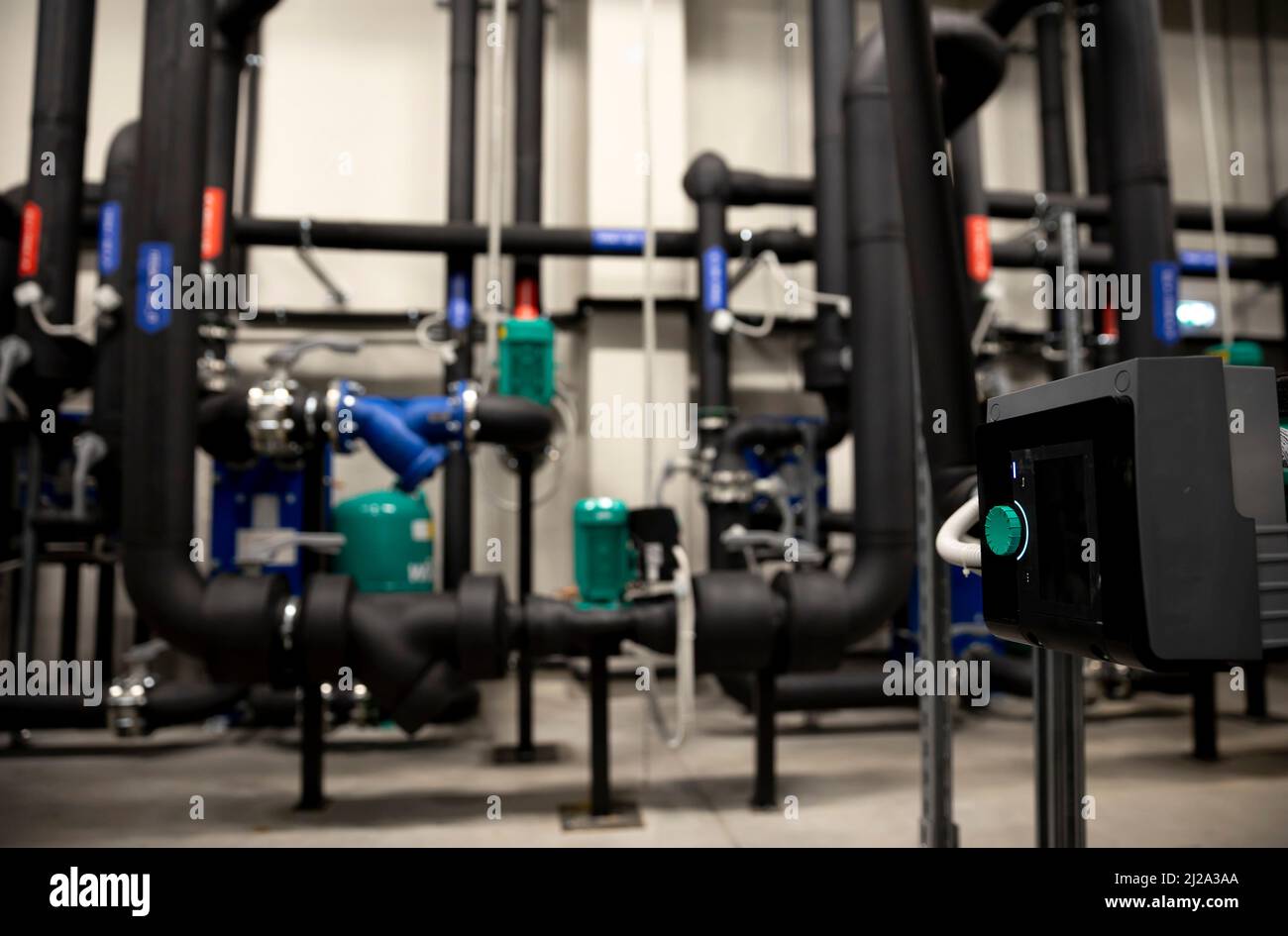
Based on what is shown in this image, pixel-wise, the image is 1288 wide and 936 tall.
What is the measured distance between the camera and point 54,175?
7.30ft

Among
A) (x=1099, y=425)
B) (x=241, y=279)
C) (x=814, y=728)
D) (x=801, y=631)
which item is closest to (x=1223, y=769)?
(x=814, y=728)

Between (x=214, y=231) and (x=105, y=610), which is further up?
(x=214, y=231)

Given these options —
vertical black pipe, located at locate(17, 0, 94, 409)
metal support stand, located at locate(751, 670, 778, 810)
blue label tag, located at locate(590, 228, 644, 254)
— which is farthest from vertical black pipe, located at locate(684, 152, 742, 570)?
vertical black pipe, located at locate(17, 0, 94, 409)

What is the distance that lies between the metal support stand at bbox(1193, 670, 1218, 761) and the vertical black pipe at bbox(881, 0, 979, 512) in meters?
1.71

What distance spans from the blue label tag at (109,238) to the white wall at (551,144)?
682mm

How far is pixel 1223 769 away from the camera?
194 centimetres

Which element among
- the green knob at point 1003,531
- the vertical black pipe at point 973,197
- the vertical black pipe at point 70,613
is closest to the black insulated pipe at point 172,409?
the vertical black pipe at point 70,613

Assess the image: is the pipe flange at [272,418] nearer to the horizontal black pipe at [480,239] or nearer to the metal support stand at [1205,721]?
the horizontal black pipe at [480,239]

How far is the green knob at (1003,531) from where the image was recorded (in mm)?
504

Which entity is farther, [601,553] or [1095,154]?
[1095,154]

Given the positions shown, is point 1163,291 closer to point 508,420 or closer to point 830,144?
point 830,144

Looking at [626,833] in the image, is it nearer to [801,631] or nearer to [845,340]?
[801,631]

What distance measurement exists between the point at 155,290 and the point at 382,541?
864 mm

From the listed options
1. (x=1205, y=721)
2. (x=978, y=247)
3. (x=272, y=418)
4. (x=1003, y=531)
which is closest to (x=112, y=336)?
(x=272, y=418)
